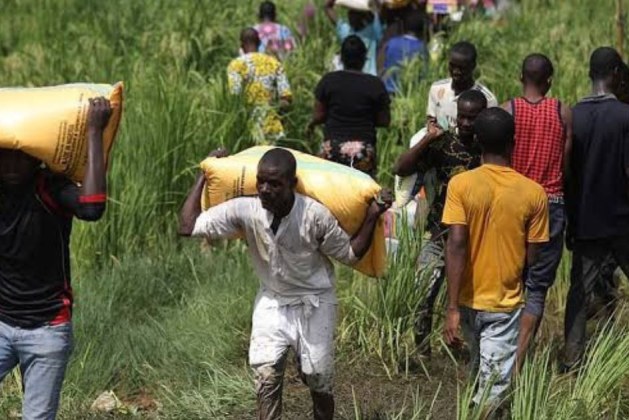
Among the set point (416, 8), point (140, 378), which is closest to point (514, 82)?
point (416, 8)

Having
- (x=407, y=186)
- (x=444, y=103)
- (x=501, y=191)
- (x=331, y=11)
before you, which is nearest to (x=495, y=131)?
(x=501, y=191)

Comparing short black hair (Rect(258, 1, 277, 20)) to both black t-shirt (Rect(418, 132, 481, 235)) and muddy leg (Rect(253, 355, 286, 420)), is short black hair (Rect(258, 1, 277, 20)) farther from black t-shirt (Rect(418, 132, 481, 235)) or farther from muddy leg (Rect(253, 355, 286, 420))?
muddy leg (Rect(253, 355, 286, 420))

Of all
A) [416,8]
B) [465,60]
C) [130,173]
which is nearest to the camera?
[465,60]

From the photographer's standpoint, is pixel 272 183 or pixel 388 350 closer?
pixel 272 183

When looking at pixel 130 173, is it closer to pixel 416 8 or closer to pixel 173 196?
pixel 173 196

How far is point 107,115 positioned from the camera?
433 centimetres

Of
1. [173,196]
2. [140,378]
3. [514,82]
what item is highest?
[514,82]

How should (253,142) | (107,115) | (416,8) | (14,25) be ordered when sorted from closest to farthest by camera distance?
(107,115), (253,142), (416,8), (14,25)

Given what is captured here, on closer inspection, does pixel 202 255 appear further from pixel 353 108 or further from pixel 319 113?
pixel 353 108

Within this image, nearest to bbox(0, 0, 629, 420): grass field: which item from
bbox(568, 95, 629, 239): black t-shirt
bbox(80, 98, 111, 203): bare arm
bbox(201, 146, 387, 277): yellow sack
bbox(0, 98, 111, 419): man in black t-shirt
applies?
bbox(568, 95, 629, 239): black t-shirt

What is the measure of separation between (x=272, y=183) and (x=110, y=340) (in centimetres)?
Answer: 231

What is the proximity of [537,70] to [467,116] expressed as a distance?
56cm

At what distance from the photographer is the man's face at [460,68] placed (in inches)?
243

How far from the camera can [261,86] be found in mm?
9164
